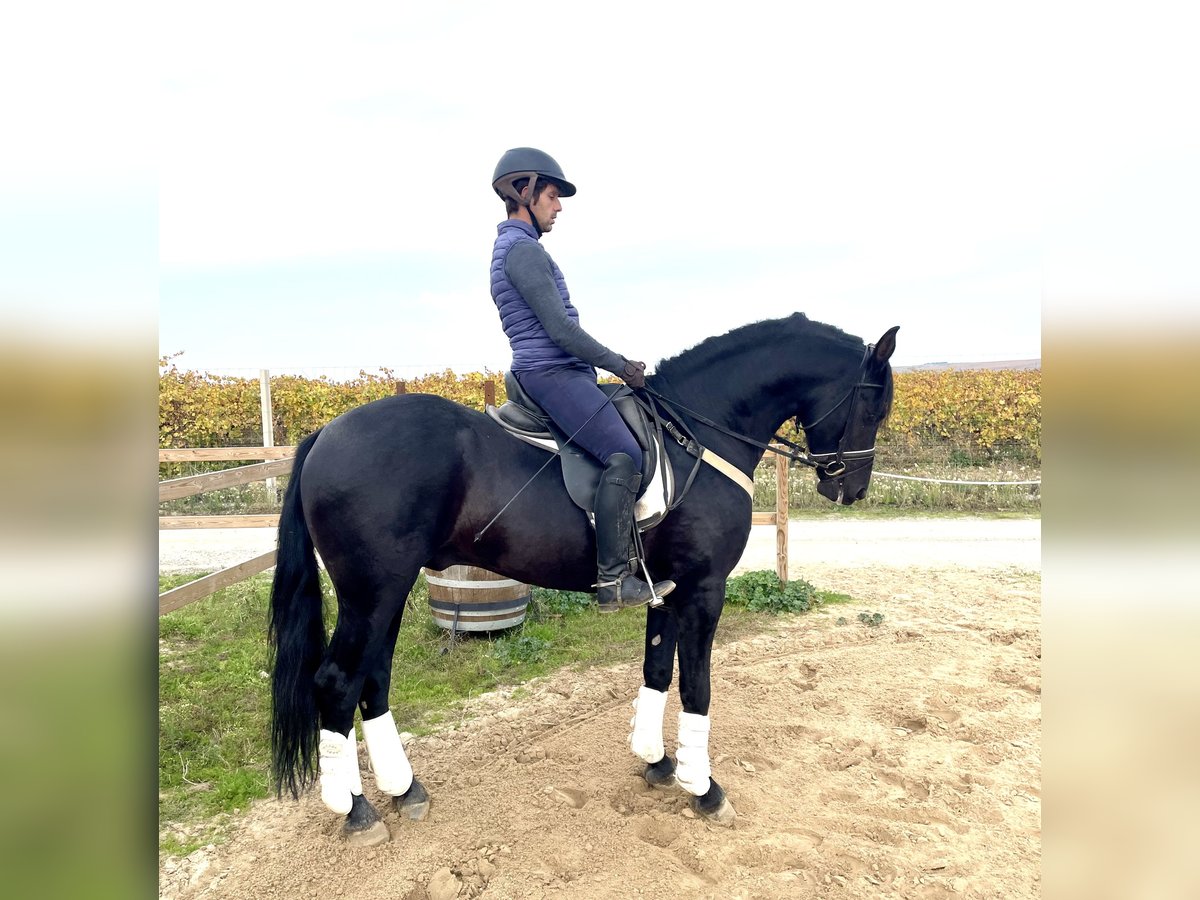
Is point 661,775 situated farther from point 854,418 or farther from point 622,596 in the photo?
point 854,418

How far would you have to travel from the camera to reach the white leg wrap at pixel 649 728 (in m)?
3.99

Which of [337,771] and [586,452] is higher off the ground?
[586,452]

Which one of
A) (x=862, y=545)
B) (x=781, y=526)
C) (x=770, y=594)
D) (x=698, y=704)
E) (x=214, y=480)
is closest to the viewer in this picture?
(x=698, y=704)

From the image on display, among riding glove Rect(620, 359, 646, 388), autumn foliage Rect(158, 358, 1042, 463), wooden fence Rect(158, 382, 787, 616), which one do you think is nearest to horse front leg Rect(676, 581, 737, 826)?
riding glove Rect(620, 359, 646, 388)

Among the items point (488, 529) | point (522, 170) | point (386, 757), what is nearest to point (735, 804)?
point (386, 757)

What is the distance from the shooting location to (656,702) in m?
4.05

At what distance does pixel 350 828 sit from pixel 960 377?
58.9 ft

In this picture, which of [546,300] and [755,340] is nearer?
[546,300]

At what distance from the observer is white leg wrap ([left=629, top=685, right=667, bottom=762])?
3987 millimetres

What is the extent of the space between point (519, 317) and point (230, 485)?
3.00m
